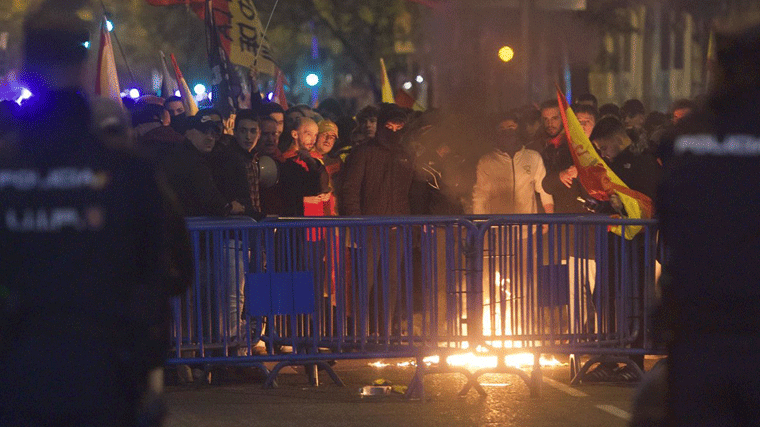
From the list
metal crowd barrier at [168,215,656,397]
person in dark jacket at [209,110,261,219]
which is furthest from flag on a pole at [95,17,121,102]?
metal crowd barrier at [168,215,656,397]

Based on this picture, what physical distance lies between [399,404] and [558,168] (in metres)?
4.48

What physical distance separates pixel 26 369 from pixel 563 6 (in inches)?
709

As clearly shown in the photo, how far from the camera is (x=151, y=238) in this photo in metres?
3.66

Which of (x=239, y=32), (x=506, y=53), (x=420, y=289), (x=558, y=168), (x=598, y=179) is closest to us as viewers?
(x=420, y=289)

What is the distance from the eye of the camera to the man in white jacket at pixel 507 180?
40.8 feet

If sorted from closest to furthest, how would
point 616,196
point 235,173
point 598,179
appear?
point 616,196 < point 598,179 < point 235,173

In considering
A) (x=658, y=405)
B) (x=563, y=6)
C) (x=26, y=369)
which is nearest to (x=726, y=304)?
(x=658, y=405)

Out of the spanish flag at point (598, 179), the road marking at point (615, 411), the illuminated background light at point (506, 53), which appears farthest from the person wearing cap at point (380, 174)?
the illuminated background light at point (506, 53)

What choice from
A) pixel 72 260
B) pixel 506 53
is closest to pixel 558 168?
pixel 506 53

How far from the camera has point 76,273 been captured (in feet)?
11.5

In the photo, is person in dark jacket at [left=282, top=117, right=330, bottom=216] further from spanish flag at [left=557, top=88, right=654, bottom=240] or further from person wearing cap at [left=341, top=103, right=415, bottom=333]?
spanish flag at [left=557, top=88, right=654, bottom=240]

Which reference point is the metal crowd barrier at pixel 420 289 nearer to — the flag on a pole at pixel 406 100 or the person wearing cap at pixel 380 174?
the person wearing cap at pixel 380 174

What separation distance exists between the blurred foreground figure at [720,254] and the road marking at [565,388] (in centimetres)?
559

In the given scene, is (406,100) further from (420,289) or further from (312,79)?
(312,79)
